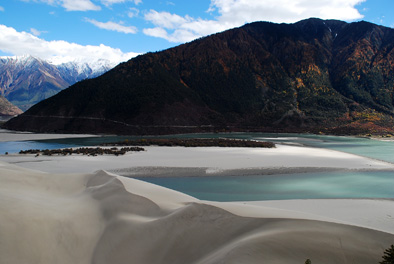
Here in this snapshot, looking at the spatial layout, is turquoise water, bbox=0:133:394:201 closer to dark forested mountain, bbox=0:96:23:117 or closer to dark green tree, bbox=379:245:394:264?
dark green tree, bbox=379:245:394:264

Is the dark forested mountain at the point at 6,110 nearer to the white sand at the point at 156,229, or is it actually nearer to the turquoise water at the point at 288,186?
the turquoise water at the point at 288,186

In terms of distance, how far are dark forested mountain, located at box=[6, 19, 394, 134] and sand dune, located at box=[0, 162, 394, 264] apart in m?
50.8

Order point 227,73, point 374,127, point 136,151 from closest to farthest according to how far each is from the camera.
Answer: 1. point 136,151
2. point 374,127
3. point 227,73

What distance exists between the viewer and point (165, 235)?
578 cm

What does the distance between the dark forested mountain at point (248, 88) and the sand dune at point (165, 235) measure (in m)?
50.8

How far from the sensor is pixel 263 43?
98.2 m

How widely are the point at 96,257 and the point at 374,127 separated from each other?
217 ft

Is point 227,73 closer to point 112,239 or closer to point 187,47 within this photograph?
point 187,47

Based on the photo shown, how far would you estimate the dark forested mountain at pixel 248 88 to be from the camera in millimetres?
63625

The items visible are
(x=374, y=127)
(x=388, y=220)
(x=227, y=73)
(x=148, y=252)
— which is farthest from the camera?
(x=227, y=73)

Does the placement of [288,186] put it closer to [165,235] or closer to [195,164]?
[195,164]

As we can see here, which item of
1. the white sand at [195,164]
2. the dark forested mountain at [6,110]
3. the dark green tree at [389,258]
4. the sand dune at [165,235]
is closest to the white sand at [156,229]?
the sand dune at [165,235]

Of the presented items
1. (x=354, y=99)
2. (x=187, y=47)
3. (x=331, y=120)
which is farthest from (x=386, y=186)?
(x=187, y=47)

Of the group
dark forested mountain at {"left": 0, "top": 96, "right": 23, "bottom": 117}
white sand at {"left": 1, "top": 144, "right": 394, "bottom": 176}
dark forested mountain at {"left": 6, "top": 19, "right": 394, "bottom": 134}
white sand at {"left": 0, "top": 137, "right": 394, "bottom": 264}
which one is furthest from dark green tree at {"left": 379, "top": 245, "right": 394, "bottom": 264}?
dark forested mountain at {"left": 0, "top": 96, "right": 23, "bottom": 117}
